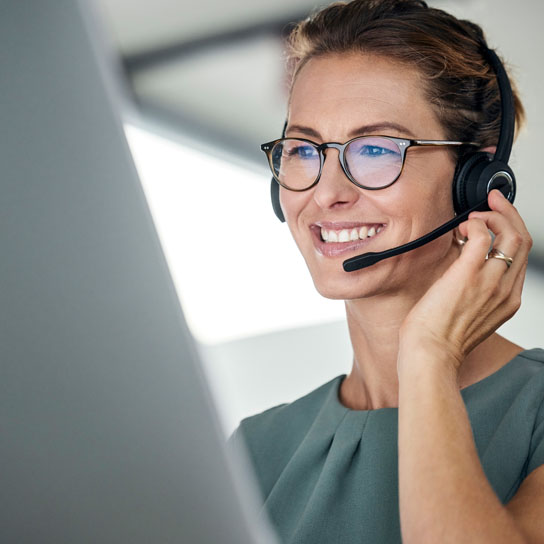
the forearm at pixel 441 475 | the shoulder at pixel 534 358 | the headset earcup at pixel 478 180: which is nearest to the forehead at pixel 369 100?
the headset earcup at pixel 478 180

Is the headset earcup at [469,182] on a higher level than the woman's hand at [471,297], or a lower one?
higher

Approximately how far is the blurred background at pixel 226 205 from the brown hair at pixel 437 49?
3.00 ft

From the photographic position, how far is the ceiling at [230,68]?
2135 mm

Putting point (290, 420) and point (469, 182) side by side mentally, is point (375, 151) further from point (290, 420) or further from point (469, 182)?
point (290, 420)

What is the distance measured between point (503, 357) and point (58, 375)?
41.8 inches

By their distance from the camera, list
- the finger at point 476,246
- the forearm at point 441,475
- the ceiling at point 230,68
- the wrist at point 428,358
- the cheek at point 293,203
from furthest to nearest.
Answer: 1. the ceiling at point 230,68
2. the cheek at point 293,203
3. the finger at point 476,246
4. the wrist at point 428,358
5. the forearm at point 441,475

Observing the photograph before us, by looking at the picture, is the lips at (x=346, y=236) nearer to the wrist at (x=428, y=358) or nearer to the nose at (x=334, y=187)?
the nose at (x=334, y=187)

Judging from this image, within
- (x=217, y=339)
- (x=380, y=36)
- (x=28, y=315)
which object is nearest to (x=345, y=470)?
(x=380, y=36)

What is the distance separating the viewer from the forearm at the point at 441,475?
2.70 feet

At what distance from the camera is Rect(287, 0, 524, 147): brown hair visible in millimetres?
1389

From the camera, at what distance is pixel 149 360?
508 mm

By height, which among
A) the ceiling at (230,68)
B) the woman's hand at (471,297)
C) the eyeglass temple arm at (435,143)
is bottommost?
the woman's hand at (471,297)

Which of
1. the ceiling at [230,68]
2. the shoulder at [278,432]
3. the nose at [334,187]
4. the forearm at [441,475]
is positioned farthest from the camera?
the ceiling at [230,68]

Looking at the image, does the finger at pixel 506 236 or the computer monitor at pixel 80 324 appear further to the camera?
the finger at pixel 506 236
